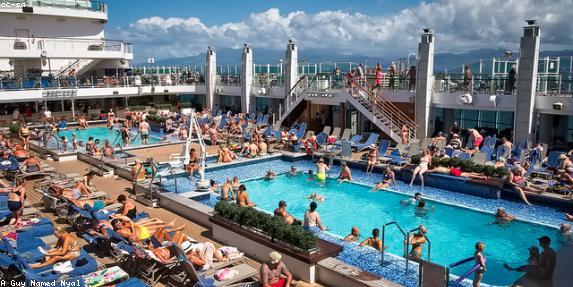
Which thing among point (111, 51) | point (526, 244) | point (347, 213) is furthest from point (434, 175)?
point (111, 51)

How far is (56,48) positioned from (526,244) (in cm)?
2849

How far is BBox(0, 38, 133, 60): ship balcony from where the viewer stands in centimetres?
2720

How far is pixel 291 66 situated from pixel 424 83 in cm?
775

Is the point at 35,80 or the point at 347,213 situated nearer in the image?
the point at 347,213

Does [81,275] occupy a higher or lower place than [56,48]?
lower

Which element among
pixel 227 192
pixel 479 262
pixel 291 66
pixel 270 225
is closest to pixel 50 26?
pixel 291 66

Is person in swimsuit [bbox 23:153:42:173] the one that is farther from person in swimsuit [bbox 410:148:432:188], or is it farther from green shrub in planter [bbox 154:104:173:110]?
green shrub in planter [bbox 154:104:173:110]

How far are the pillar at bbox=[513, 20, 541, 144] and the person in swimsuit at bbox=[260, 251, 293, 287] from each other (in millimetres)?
11577

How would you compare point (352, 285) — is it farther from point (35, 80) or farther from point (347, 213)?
point (35, 80)

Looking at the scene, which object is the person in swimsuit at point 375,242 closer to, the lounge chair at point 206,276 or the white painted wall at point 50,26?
the lounge chair at point 206,276

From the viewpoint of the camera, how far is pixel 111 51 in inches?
1226

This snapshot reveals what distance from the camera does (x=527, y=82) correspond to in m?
14.5

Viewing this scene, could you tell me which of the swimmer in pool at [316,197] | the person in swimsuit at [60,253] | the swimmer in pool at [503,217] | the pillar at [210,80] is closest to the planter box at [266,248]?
the person in swimsuit at [60,253]

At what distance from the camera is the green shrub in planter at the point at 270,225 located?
712 centimetres
